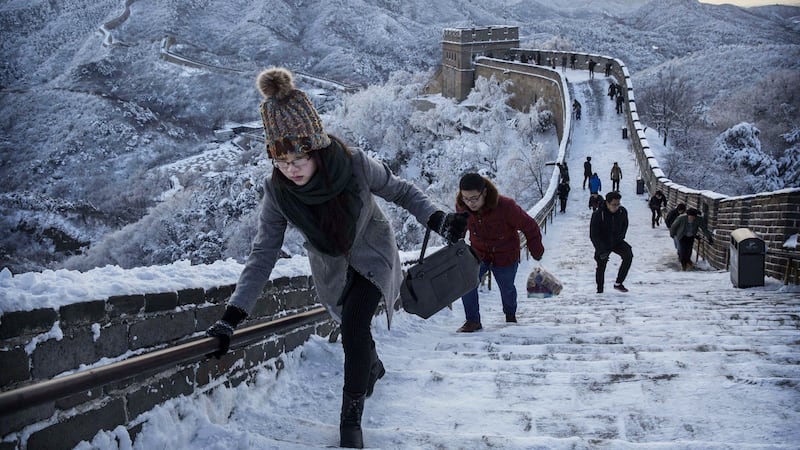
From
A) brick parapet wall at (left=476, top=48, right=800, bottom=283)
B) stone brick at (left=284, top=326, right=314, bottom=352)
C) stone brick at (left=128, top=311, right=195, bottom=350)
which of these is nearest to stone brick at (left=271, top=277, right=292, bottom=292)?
stone brick at (left=284, top=326, right=314, bottom=352)

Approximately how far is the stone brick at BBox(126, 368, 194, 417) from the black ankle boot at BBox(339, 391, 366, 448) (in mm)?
745

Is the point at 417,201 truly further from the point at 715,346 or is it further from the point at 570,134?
the point at 570,134

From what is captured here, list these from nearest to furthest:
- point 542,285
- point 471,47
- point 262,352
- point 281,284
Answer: point 262,352
point 281,284
point 542,285
point 471,47

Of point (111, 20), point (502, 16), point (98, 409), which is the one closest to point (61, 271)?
point (98, 409)

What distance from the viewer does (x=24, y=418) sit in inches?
80.4

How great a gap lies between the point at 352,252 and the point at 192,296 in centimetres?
81

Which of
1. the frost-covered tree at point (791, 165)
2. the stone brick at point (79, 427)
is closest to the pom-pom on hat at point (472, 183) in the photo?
the stone brick at point (79, 427)

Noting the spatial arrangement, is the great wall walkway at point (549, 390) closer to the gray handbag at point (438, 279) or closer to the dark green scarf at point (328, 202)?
the gray handbag at point (438, 279)

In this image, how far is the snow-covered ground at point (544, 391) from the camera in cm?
277

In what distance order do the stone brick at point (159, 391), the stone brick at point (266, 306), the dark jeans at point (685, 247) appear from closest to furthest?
1. the stone brick at point (159, 391)
2. the stone brick at point (266, 306)
3. the dark jeans at point (685, 247)

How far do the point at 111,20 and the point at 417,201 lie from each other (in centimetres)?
12786

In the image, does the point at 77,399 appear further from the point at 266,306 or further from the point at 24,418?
the point at 266,306

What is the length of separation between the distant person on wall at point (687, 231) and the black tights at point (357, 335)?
379 inches

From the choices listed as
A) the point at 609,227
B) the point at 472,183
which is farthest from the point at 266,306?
the point at 609,227
